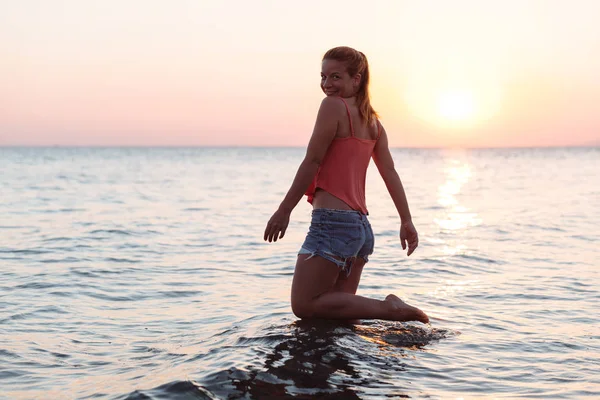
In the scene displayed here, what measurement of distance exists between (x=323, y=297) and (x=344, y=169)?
0.98 meters

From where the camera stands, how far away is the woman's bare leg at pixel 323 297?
16.8 ft

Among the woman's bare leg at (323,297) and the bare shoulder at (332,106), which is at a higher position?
the bare shoulder at (332,106)

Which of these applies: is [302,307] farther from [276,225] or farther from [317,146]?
[317,146]

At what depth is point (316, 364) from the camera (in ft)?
15.7

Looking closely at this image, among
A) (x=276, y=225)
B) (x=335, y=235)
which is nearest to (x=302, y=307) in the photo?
(x=335, y=235)

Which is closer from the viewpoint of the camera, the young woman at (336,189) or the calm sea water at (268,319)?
the calm sea water at (268,319)

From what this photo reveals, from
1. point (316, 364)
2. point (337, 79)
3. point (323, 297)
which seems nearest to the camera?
point (316, 364)

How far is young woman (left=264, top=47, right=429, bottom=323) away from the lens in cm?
494

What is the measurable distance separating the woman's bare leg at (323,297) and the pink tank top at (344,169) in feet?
1.68

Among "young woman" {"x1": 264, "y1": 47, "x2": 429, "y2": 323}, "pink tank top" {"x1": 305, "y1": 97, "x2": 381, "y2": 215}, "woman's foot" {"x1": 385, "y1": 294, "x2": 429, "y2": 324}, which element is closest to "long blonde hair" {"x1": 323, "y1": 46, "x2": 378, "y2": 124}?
"young woman" {"x1": 264, "y1": 47, "x2": 429, "y2": 323}

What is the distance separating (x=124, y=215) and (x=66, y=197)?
7532 millimetres

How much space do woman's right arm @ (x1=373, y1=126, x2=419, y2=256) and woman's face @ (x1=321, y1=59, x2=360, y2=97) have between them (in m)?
0.55

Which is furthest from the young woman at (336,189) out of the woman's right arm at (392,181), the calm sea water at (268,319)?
the calm sea water at (268,319)

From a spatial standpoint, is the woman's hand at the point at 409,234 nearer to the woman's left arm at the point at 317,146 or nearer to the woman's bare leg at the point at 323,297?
the woman's bare leg at the point at 323,297
